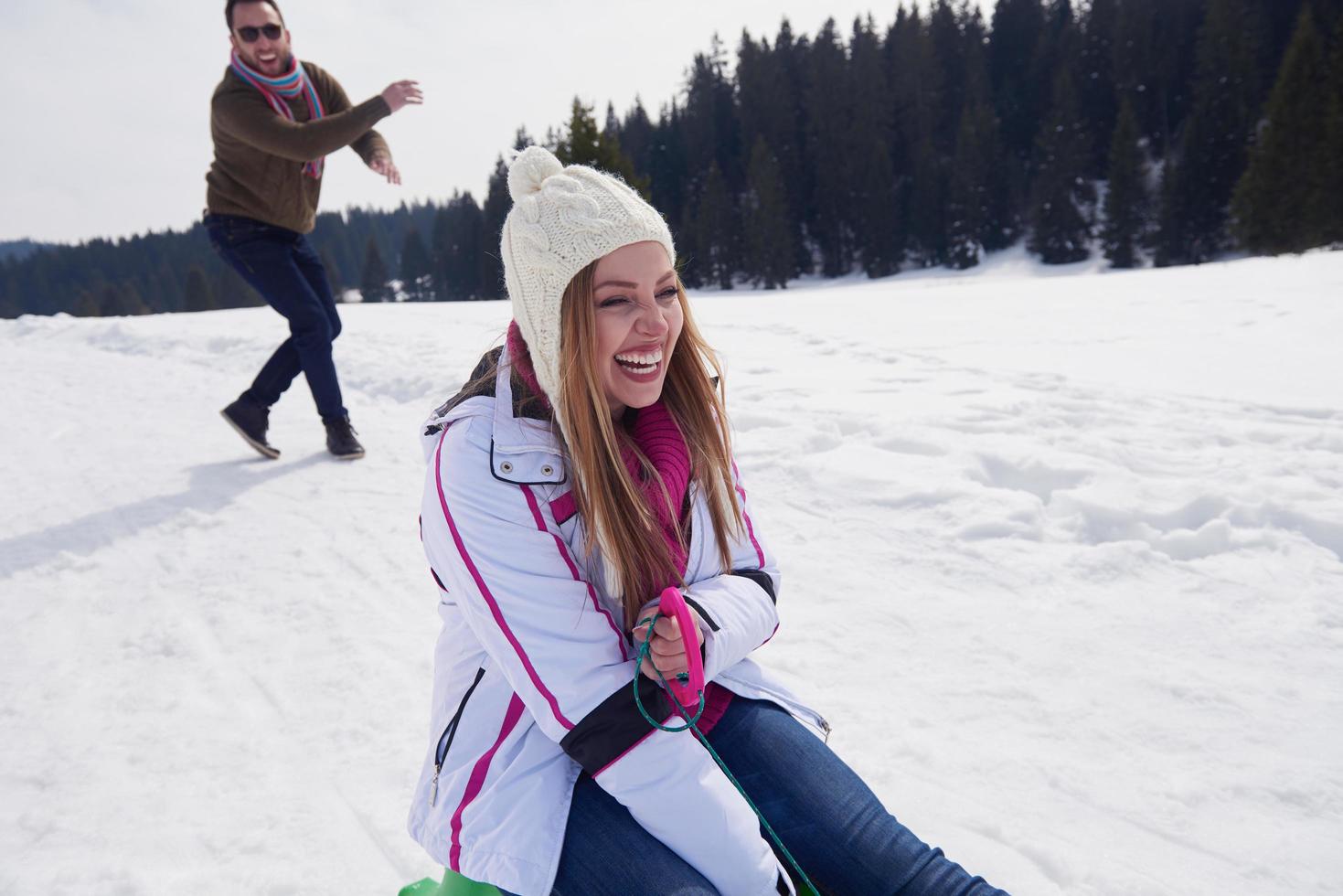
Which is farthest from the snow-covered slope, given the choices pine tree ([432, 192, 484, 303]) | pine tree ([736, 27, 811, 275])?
pine tree ([432, 192, 484, 303])

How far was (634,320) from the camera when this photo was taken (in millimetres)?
1634

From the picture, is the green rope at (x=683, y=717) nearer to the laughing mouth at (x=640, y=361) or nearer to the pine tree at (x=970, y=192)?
the laughing mouth at (x=640, y=361)

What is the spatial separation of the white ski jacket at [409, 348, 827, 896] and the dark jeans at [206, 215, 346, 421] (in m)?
3.03

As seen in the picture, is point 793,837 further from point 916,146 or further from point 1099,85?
point 1099,85

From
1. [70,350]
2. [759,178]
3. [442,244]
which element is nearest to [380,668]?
[70,350]

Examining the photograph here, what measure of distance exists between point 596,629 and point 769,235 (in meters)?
41.7

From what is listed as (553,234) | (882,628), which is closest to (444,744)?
(553,234)

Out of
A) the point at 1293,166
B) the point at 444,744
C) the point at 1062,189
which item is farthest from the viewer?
the point at 1062,189

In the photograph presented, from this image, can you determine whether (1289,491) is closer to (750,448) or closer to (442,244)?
(750,448)

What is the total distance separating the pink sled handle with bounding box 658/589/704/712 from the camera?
142 centimetres

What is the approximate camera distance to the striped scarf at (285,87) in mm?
3826

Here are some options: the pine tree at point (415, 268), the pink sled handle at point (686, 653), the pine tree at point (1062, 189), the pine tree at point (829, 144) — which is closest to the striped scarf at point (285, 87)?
the pink sled handle at point (686, 653)

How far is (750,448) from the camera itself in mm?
4387

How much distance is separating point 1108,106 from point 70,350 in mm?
50325
